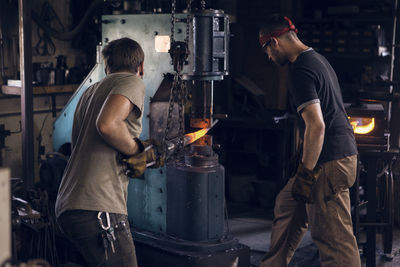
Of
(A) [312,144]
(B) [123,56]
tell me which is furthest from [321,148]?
(B) [123,56]

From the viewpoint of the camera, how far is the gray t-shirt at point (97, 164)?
2.49m

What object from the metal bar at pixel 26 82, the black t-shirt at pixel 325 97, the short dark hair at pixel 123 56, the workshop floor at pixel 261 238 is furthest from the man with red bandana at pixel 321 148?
the metal bar at pixel 26 82

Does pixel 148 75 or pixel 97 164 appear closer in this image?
pixel 97 164

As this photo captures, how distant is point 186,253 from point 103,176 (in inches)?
56.3

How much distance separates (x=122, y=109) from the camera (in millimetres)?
2443

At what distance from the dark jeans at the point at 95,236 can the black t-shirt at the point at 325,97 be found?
1120mm

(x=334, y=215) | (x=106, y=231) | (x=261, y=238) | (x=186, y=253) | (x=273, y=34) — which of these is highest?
(x=273, y=34)

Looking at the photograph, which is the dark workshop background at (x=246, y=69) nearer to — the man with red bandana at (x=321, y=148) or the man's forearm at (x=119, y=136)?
the man with red bandana at (x=321, y=148)

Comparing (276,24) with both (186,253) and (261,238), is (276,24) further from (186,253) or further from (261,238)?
(261,238)

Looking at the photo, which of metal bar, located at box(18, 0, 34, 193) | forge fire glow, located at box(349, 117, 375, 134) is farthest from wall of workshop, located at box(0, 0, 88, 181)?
forge fire glow, located at box(349, 117, 375, 134)

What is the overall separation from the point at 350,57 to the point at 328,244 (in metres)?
3.91

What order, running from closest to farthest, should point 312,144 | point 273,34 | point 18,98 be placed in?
point 312,144, point 273,34, point 18,98

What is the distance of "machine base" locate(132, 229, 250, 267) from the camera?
3.77 m

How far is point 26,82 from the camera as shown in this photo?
4.08 m
